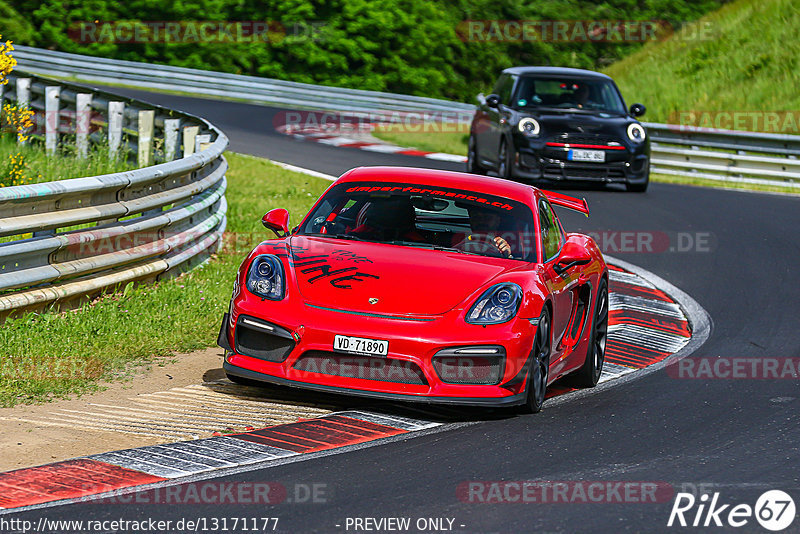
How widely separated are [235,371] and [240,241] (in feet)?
18.8

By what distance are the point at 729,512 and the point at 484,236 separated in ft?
9.60

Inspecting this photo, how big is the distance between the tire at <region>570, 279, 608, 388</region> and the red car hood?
3.31 feet

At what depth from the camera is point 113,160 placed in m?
14.2

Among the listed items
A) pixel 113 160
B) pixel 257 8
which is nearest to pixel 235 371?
pixel 113 160

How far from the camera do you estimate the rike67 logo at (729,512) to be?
5105 millimetres

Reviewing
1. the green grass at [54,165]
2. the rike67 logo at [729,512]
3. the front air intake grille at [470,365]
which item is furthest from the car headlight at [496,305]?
the green grass at [54,165]

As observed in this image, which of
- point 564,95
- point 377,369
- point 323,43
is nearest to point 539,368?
point 377,369

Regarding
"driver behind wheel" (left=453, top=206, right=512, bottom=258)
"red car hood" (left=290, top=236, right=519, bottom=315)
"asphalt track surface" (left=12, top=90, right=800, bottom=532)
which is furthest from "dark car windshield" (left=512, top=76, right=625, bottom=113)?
"red car hood" (left=290, top=236, right=519, bottom=315)

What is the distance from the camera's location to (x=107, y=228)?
8.98 meters

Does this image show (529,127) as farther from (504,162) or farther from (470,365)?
(470,365)

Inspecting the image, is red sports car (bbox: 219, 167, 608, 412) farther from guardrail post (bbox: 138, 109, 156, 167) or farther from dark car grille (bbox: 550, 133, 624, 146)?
dark car grille (bbox: 550, 133, 624, 146)

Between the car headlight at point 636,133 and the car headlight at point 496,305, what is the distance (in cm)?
1112

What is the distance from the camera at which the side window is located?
25.8ft

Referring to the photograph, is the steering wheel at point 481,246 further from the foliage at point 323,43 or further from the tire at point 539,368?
the foliage at point 323,43
